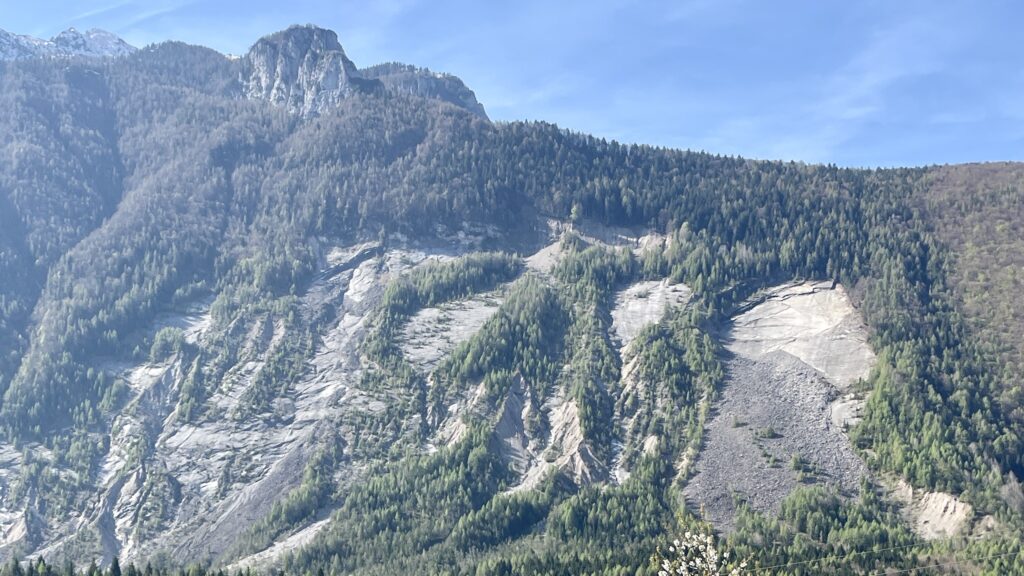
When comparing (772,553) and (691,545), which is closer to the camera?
(691,545)

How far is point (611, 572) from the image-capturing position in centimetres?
17875

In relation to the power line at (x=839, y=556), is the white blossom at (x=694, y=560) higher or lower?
higher

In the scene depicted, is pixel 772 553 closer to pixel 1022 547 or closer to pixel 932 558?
pixel 932 558

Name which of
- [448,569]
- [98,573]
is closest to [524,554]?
[448,569]

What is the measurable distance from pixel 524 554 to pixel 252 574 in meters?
40.8

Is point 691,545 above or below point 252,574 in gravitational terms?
above

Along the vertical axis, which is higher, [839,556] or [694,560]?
[694,560]

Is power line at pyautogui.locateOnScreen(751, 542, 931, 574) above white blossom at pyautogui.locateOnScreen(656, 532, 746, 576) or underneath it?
underneath

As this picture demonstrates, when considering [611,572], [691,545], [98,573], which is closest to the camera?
[691,545]

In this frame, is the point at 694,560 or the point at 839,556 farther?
the point at 839,556

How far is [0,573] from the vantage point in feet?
559

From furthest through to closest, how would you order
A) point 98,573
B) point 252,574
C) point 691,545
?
point 252,574 < point 98,573 < point 691,545

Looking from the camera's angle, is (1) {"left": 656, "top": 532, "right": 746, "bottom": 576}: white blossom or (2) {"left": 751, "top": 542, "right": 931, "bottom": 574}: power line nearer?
(1) {"left": 656, "top": 532, "right": 746, "bottom": 576}: white blossom

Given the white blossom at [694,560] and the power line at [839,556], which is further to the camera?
the power line at [839,556]
